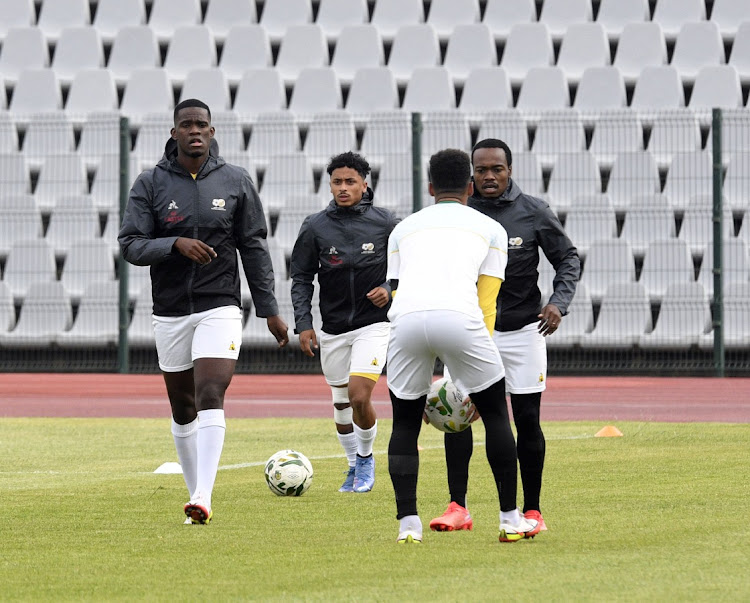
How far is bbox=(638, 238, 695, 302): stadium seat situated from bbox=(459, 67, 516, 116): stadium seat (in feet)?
13.2

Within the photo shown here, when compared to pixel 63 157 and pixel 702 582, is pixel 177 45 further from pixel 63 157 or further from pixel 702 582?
pixel 702 582

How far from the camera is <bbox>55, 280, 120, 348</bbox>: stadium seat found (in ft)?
75.7

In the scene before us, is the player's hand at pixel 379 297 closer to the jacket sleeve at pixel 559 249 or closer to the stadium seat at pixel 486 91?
the jacket sleeve at pixel 559 249

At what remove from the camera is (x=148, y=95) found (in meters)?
25.0

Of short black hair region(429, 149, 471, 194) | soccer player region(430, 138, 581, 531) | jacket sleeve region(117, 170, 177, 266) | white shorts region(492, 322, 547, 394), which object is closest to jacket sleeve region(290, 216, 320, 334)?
jacket sleeve region(117, 170, 177, 266)

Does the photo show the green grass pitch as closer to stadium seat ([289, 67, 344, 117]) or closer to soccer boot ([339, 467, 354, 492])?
soccer boot ([339, 467, 354, 492])

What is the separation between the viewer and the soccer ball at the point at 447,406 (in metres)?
6.28

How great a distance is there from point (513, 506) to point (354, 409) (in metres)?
3.01

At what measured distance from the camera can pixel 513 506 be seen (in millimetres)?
5980

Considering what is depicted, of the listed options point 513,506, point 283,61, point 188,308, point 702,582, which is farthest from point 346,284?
point 283,61

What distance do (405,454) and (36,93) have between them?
815 inches

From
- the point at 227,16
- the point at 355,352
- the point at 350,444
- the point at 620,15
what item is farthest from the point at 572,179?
the point at 355,352

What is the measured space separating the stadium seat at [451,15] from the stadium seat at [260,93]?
10.6 feet

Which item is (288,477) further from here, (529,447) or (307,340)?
(529,447)
